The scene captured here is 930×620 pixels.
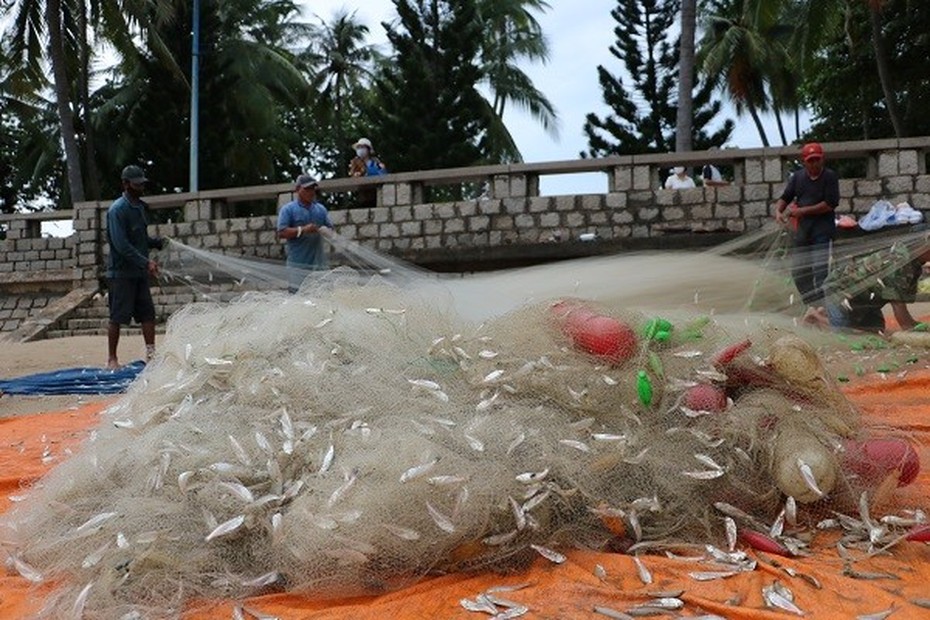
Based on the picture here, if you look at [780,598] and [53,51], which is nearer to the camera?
[780,598]

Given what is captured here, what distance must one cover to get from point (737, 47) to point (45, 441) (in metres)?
25.5

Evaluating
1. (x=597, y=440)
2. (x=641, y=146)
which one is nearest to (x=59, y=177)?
(x=641, y=146)

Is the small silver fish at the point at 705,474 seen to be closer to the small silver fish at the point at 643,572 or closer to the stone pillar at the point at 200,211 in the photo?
the small silver fish at the point at 643,572

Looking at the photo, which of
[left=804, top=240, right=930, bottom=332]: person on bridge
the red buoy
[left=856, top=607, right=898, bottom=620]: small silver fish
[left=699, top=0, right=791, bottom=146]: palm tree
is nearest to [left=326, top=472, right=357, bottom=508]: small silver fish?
[left=856, top=607, right=898, bottom=620]: small silver fish

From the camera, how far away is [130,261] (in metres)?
7.41

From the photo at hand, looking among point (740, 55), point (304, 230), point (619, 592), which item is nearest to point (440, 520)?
point (619, 592)

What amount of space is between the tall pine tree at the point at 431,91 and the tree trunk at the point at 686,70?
8.23 m

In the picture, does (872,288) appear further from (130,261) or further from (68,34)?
(68,34)

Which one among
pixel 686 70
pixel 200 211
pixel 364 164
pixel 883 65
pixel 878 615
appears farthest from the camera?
pixel 883 65

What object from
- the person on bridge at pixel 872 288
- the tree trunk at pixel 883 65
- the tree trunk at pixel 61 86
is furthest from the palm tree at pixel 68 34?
the person on bridge at pixel 872 288

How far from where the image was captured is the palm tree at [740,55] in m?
26.1

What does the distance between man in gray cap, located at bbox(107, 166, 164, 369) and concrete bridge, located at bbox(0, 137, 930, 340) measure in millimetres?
4922

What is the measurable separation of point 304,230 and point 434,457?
5409mm

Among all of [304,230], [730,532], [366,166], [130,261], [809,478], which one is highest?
[366,166]
